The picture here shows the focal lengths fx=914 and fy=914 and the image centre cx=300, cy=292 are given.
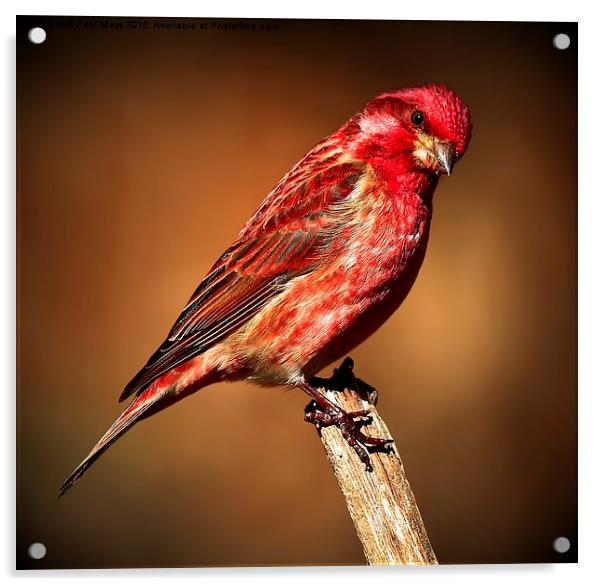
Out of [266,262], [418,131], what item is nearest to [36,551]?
[266,262]

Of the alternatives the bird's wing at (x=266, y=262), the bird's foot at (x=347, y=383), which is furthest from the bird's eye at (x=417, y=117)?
the bird's foot at (x=347, y=383)

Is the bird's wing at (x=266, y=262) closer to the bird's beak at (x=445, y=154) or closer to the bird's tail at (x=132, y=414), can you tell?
the bird's tail at (x=132, y=414)

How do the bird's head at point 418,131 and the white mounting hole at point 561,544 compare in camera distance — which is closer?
the bird's head at point 418,131

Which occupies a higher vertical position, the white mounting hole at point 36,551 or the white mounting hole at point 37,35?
the white mounting hole at point 37,35

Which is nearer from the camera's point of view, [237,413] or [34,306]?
[34,306]

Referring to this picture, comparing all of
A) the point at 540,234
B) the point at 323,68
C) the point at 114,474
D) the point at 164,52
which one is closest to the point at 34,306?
the point at 114,474

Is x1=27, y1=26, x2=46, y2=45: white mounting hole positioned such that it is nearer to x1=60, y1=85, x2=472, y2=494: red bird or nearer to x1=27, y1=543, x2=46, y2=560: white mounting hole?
x1=60, y1=85, x2=472, y2=494: red bird
